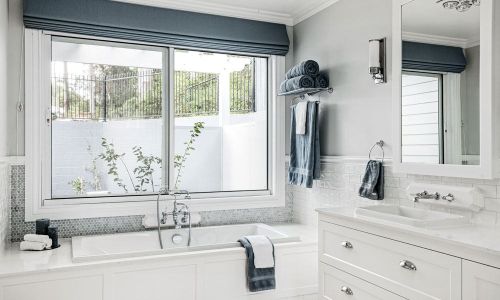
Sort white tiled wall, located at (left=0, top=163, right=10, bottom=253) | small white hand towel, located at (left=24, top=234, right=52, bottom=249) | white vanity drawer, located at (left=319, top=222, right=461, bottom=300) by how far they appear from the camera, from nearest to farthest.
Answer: white vanity drawer, located at (left=319, top=222, right=461, bottom=300) → white tiled wall, located at (left=0, top=163, right=10, bottom=253) → small white hand towel, located at (left=24, top=234, right=52, bottom=249)

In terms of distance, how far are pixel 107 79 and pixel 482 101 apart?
276 centimetres

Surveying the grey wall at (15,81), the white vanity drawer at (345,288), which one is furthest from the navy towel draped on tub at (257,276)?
the grey wall at (15,81)

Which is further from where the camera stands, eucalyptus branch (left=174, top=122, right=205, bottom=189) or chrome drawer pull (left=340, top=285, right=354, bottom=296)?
eucalyptus branch (left=174, top=122, right=205, bottom=189)

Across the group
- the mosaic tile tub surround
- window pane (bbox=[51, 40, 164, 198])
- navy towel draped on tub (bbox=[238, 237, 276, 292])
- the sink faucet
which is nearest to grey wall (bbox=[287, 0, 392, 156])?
the sink faucet

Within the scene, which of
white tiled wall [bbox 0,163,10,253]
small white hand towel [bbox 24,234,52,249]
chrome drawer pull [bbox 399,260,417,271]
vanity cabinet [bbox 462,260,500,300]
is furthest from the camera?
small white hand towel [bbox 24,234,52,249]

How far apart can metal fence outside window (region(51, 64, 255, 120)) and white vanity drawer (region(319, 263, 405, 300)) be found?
193 cm

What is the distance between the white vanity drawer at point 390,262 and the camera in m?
1.72

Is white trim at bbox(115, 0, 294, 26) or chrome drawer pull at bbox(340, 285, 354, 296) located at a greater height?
white trim at bbox(115, 0, 294, 26)

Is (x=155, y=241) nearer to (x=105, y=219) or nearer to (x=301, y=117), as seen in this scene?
(x=105, y=219)

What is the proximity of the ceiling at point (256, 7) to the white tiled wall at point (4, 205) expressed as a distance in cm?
162

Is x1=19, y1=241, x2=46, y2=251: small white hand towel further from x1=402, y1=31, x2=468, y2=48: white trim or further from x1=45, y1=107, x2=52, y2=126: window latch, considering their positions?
x1=402, y1=31, x2=468, y2=48: white trim

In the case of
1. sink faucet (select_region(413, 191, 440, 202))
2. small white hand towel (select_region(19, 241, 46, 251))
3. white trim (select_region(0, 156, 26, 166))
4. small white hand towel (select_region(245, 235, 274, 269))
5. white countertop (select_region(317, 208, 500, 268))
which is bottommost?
small white hand towel (select_region(245, 235, 274, 269))

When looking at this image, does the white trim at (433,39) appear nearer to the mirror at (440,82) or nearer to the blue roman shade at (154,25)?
the mirror at (440,82)

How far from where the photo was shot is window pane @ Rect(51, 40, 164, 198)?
326cm
